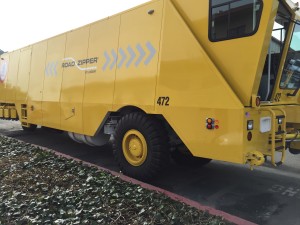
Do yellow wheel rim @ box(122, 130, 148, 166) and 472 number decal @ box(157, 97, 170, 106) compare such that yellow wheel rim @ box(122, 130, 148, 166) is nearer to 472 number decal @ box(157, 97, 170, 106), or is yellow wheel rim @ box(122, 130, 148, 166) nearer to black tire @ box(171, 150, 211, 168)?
472 number decal @ box(157, 97, 170, 106)

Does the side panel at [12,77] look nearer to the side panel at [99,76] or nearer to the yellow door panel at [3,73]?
the yellow door panel at [3,73]

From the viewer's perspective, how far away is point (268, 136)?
4504 mm

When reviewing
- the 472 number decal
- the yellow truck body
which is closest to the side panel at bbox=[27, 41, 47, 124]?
the yellow truck body

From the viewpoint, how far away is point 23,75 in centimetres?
965

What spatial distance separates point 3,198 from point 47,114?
13.7 ft

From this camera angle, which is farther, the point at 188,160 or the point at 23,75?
the point at 23,75

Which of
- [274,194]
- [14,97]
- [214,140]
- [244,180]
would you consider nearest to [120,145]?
[214,140]

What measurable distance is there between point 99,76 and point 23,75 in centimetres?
440

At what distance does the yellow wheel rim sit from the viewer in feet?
17.2

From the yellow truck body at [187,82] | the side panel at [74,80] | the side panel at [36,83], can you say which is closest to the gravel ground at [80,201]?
the yellow truck body at [187,82]

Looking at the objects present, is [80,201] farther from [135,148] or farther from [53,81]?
[53,81]

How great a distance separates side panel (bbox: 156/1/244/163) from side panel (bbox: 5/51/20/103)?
693cm

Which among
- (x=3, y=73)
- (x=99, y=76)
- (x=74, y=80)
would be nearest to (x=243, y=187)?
(x=99, y=76)

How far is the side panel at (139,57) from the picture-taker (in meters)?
5.18
